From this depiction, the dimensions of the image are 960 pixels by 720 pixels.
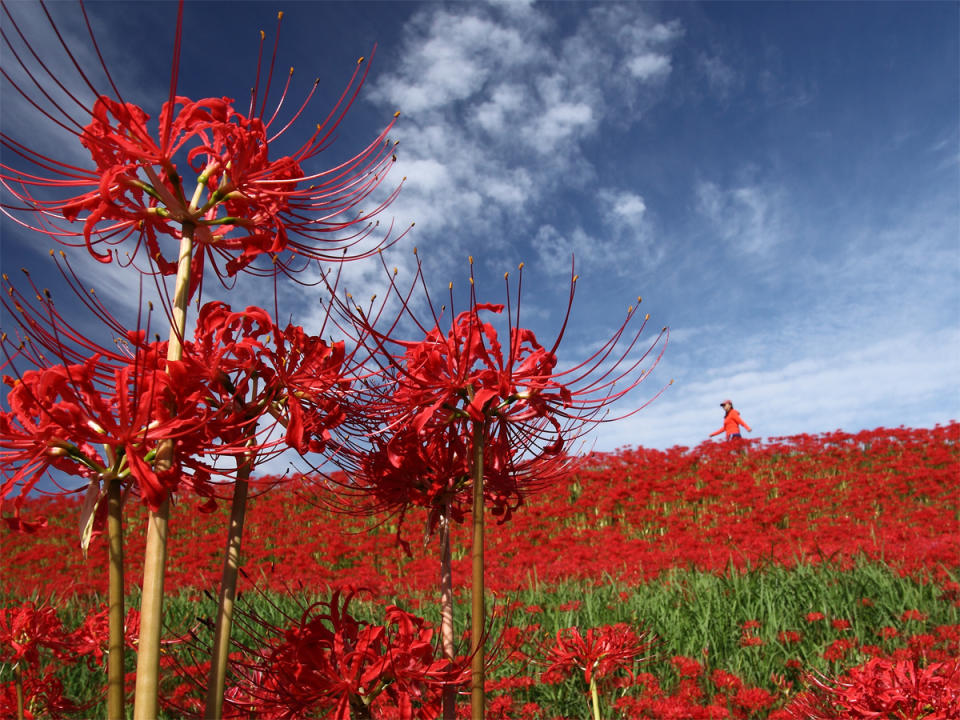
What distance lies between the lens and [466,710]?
264cm

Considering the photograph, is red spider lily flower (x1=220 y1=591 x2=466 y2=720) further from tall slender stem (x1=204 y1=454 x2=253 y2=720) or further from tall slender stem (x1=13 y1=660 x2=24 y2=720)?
tall slender stem (x1=13 y1=660 x2=24 y2=720)

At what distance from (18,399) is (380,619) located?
15.4 feet

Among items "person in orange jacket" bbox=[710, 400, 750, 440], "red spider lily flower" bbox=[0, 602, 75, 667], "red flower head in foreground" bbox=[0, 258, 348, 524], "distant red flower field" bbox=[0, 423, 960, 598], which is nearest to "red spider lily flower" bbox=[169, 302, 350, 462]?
"red flower head in foreground" bbox=[0, 258, 348, 524]

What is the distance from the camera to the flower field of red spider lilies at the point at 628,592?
1.79m

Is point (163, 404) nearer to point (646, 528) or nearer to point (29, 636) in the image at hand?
point (29, 636)

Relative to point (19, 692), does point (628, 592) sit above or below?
below

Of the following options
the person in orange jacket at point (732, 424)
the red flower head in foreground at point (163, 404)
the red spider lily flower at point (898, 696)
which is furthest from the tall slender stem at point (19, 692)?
the person in orange jacket at point (732, 424)

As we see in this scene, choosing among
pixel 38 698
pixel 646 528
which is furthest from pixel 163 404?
pixel 646 528

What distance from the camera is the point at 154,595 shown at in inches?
42.9

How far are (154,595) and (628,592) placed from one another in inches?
211

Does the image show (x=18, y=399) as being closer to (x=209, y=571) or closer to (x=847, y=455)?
(x=209, y=571)

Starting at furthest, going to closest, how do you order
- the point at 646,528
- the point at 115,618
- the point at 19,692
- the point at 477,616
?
1. the point at 646,528
2. the point at 19,692
3. the point at 477,616
4. the point at 115,618

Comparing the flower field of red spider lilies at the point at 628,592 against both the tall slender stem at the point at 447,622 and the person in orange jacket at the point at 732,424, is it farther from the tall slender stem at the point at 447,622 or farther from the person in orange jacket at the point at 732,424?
the person in orange jacket at the point at 732,424

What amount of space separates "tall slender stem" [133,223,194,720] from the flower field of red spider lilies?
38 centimetres
